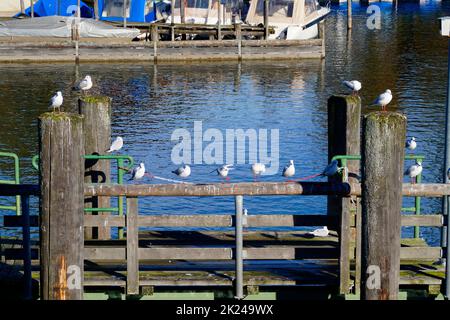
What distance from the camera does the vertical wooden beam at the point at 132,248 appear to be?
34.2ft

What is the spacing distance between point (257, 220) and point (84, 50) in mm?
35878

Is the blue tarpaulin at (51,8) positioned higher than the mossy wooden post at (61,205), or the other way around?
the blue tarpaulin at (51,8)

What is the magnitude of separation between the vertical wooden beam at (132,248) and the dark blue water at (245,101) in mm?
9630

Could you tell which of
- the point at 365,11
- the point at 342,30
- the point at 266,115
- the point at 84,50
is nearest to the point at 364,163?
the point at 266,115

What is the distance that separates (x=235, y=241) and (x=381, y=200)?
6.12 feet

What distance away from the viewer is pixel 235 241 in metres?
11.0

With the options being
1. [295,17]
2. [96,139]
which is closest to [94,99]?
[96,139]

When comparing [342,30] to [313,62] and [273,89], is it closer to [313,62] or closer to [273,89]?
[313,62]

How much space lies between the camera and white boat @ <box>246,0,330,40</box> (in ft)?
165

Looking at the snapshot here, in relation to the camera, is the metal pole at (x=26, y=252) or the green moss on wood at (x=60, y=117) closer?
the green moss on wood at (x=60, y=117)

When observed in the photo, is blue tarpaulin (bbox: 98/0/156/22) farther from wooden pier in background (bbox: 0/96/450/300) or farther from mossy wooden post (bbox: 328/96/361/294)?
wooden pier in background (bbox: 0/96/450/300)

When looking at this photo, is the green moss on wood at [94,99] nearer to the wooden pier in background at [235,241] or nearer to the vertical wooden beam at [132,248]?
the wooden pier in background at [235,241]

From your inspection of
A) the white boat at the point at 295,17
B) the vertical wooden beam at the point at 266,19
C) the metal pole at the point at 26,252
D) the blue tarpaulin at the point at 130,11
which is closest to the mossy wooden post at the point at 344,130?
the metal pole at the point at 26,252

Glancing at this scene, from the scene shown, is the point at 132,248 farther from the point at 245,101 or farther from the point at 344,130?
the point at 245,101
